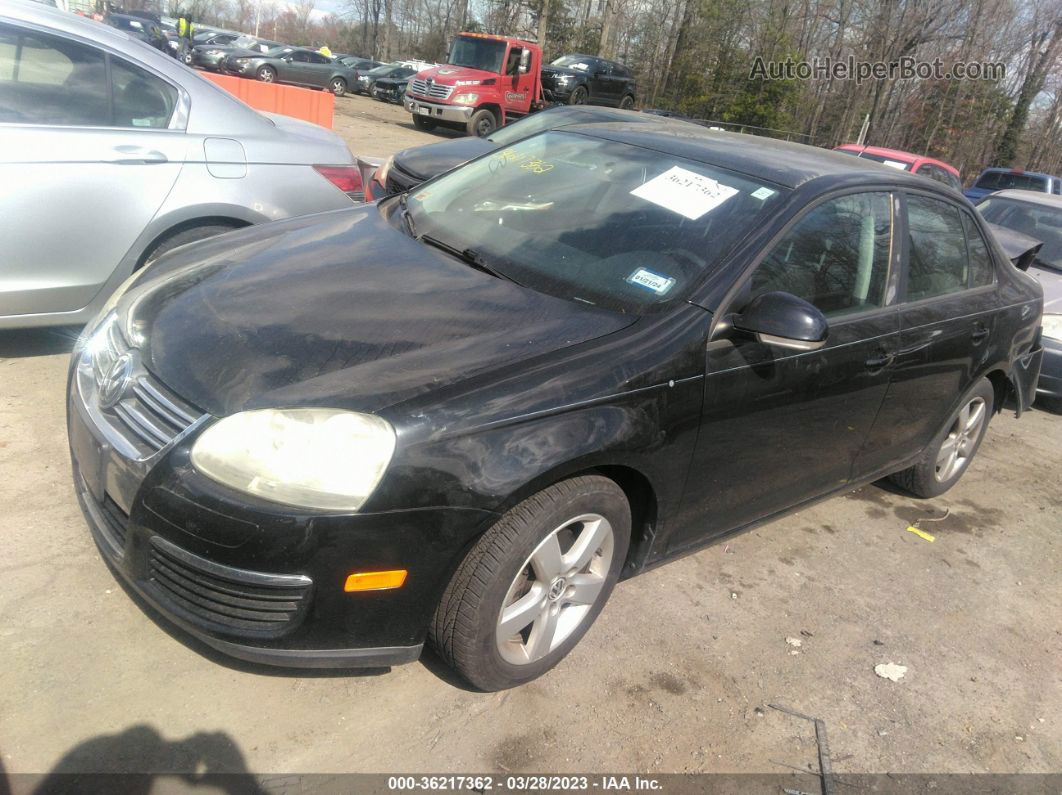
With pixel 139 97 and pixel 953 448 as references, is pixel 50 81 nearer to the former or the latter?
pixel 139 97

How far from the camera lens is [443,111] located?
20.4m

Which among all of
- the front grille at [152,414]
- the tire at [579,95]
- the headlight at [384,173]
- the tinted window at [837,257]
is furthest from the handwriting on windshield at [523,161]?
the tire at [579,95]

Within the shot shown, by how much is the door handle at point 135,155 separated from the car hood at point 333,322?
1134 mm

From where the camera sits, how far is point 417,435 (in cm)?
218

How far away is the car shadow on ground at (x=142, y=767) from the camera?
212cm

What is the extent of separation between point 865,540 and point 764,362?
169 cm

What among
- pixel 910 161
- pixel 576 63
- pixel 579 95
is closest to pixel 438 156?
pixel 910 161

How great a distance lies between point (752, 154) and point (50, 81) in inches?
128

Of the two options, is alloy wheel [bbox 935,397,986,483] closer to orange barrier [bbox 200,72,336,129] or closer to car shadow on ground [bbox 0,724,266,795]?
car shadow on ground [bbox 0,724,266,795]

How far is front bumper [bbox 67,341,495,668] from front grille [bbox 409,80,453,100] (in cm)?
1931

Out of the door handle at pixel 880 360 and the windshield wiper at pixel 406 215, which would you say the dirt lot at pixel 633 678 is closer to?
the door handle at pixel 880 360

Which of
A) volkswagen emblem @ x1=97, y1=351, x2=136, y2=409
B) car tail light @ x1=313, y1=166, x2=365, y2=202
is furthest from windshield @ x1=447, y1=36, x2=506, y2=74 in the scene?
volkswagen emblem @ x1=97, y1=351, x2=136, y2=409

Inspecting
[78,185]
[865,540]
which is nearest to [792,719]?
[865,540]

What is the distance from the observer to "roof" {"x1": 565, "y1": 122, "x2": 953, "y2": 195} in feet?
10.7
